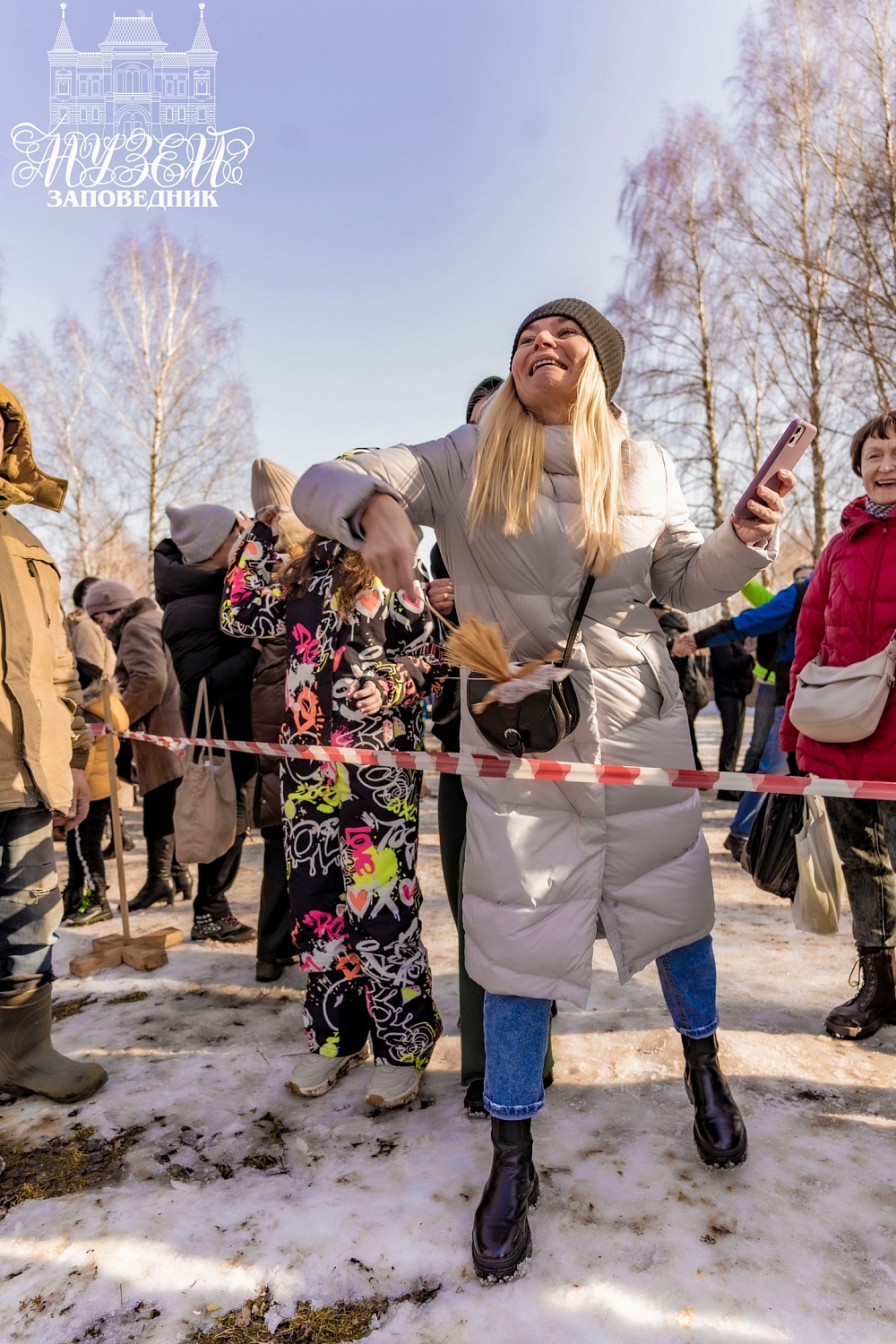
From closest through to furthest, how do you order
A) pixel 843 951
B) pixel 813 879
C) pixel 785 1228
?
pixel 785 1228 → pixel 813 879 → pixel 843 951

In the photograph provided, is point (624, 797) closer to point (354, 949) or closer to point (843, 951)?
point (354, 949)

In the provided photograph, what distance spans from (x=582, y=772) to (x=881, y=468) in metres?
1.62

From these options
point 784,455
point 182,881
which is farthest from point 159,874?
point 784,455

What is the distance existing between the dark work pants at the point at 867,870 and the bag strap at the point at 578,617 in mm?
1609

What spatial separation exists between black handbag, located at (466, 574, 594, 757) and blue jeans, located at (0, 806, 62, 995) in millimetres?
1604

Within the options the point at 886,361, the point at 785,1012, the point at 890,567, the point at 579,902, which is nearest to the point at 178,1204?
the point at 579,902

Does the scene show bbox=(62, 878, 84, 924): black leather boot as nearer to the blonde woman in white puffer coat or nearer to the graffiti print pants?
the graffiti print pants

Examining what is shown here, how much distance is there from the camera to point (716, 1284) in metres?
1.62

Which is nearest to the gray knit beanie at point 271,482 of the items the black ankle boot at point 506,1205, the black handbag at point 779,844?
the black handbag at point 779,844

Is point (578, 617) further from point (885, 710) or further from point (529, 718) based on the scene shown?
point (885, 710)

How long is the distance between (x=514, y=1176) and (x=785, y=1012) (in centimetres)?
158

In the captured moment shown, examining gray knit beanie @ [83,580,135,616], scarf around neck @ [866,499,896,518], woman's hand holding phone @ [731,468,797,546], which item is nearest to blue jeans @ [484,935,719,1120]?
woman's hand holding phone @ [731,468,797,546]

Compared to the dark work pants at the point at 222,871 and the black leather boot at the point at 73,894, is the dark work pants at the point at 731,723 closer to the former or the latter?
the dark work pants at the point at 222,871

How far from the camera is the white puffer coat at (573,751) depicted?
1774 mm
